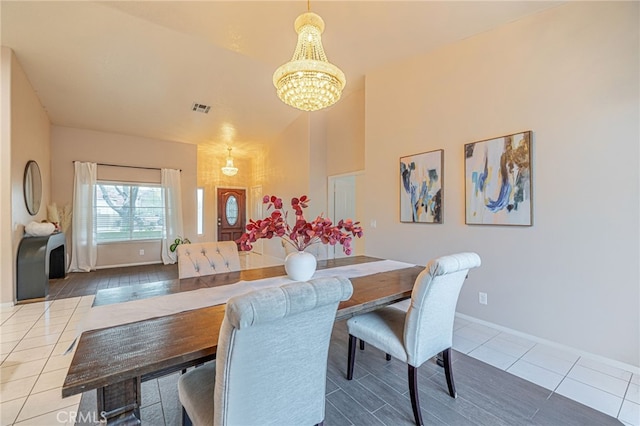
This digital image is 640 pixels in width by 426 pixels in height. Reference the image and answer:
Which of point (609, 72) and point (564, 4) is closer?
point (609, 72)

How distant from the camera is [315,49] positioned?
2.16m

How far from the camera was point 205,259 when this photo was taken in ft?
7.06

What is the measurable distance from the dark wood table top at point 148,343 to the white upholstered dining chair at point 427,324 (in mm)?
198

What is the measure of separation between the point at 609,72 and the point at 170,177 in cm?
715

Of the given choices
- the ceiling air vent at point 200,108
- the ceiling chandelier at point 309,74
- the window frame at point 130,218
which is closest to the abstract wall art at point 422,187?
the ceiling chandelier at point 309,74

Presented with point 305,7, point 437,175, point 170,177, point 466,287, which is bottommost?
point 466,287

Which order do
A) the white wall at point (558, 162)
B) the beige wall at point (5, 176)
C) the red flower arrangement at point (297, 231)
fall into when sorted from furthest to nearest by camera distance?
1. the beige wall at point (5, 176)
2. the white wall at point (558, 162)
3. the red flower arrangement at point (297, 231)

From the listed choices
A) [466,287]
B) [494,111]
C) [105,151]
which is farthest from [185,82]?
[466,287]

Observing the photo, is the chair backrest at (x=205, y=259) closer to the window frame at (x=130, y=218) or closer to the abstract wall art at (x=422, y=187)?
the abstract wall art at (x=422, y=187)

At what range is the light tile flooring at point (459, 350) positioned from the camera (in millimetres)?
1666

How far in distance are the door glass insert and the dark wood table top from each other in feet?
21.3

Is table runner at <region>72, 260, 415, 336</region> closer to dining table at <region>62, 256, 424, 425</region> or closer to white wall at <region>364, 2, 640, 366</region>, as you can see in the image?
dining table at <region>62, 256, 424, 425</region>

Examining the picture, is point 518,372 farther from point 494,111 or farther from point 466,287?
point 494,111

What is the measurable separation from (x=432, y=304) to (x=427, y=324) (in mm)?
125
